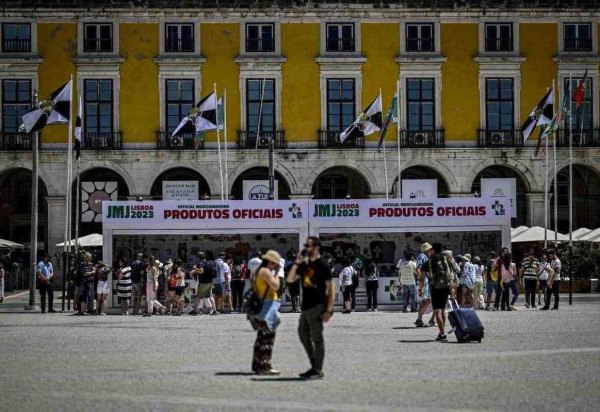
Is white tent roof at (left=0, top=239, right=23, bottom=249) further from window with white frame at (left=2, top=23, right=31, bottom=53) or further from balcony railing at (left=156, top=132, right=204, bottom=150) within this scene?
window with white frame at (left=2, top=23, right=31, bottom=53)

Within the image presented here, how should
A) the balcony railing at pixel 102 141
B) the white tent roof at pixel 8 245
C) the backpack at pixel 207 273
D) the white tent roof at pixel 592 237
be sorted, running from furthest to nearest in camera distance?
1. the balcony railing at pixel 102 141
2. the white tent roof at pixel 8 245
3. the white tent roof at pixel 592 237
4. the backpack at pixel 207 273

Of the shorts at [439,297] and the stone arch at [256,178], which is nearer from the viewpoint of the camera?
the shorts at [439,297]

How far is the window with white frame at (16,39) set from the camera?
52.5 metres

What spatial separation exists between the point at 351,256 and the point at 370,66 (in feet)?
65.1

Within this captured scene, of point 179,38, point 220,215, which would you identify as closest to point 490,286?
point 220,215

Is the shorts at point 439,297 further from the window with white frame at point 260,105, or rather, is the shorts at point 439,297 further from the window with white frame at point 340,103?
the window with white frame at point 340,103

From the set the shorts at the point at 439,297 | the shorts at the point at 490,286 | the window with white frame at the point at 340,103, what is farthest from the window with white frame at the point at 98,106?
the shorts at the point at 439,297

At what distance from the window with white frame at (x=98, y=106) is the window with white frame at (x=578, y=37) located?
1889 cm

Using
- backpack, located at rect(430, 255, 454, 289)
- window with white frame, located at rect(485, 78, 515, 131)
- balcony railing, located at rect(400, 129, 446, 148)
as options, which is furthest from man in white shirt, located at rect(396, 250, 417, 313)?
window with white frame, located at rect(485, 78, 515, 131)

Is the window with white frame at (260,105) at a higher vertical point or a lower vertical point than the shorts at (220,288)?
higher

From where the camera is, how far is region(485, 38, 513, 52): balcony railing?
2111 inches

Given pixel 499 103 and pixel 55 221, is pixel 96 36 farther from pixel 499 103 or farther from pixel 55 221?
pixel 499 103

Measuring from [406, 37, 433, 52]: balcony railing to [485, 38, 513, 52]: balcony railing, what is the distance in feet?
7.78

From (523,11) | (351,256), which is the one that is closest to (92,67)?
(523,11)
